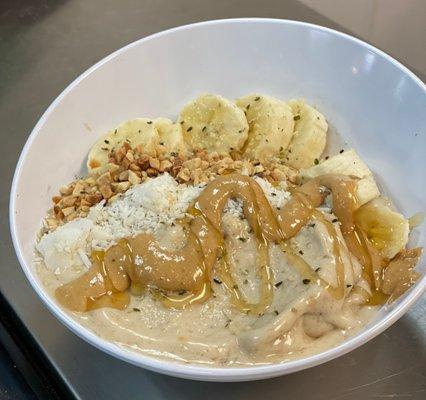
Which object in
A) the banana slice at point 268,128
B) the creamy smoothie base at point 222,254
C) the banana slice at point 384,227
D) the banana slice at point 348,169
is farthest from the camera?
the banana slice at point 268,128

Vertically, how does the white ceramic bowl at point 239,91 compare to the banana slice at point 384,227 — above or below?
above

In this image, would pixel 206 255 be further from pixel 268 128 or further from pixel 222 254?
pixel 268 128

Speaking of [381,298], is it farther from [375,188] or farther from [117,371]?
[117,371]

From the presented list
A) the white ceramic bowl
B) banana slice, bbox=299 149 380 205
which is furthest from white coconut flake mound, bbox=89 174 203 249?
banana slice, bbox=299 149 380 205

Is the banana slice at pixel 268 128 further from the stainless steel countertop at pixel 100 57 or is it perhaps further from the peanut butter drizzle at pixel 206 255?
the stainless steel countertop at pixel 100 57

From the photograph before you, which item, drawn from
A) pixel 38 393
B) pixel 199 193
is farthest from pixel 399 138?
pixel 38 393

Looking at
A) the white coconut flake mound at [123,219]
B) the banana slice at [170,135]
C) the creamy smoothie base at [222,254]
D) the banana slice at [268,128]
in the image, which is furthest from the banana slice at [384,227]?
the banana slice at [170,135]
